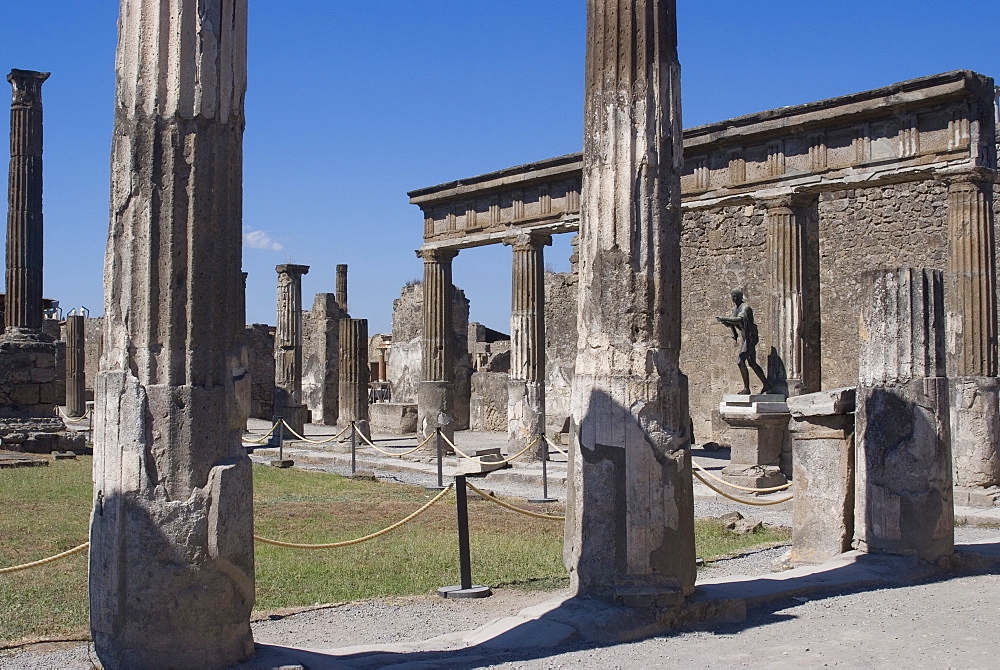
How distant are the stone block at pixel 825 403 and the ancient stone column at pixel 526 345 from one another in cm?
786

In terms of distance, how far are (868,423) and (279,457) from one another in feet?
37.8

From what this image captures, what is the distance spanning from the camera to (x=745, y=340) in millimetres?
12805

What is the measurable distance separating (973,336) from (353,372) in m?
13.3

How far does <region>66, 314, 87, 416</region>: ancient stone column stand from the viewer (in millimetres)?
27625

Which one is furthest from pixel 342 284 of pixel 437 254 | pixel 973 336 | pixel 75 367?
pixel 973 336

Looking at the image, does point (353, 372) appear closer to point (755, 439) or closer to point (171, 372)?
point (755, 439)

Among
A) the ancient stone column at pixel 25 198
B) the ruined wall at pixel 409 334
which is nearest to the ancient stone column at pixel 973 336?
the ancient stone column at pixel 25 198

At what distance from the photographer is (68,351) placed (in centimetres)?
2833

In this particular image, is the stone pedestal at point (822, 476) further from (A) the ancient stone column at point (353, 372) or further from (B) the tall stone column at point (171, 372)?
(A) the ancient stone column at point (353, 372)

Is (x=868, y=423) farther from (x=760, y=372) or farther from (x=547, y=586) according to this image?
(x=760, y=372)

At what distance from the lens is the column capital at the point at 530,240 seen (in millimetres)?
16297

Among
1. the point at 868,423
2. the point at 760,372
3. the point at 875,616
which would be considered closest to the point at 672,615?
the point at 875,616

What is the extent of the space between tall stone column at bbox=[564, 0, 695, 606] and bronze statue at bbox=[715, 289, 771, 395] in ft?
22.8

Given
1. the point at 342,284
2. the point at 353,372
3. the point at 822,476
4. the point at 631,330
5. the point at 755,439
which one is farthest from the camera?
the point at 342,284
